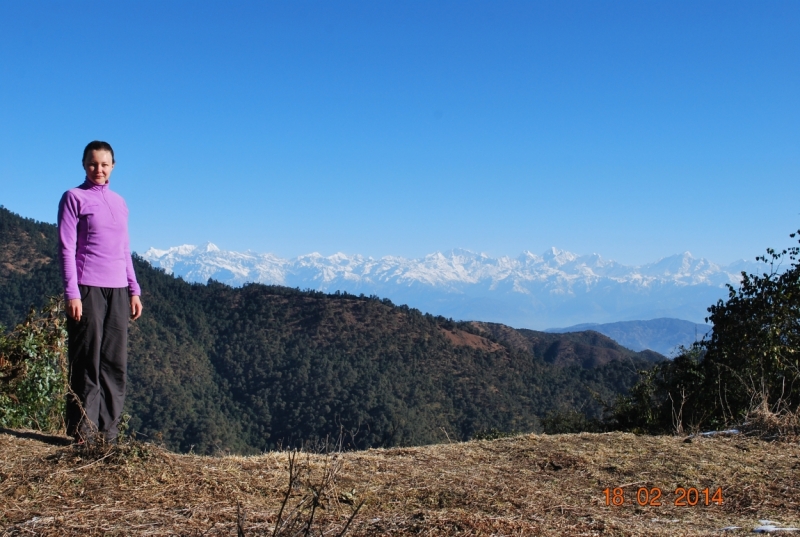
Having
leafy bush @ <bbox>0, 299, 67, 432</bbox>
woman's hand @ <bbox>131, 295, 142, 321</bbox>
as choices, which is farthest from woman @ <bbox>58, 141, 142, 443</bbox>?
leafy bush @ <bbox>0, 299, 67, 432</bbox>

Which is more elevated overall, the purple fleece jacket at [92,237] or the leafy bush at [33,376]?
the purple fleece jacket at [92,237]

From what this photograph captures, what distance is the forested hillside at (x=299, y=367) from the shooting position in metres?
41.4

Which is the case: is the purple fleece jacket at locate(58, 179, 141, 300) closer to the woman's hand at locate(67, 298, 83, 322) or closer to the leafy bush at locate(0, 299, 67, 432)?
the woman's hand at locate(67, 298, 83, 322)

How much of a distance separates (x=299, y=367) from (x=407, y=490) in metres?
50.2

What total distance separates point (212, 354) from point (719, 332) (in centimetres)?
5041

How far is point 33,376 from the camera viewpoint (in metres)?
6.12

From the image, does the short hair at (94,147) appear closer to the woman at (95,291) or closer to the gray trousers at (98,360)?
the woman at (95,291)

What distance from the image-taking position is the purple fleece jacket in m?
4.08
